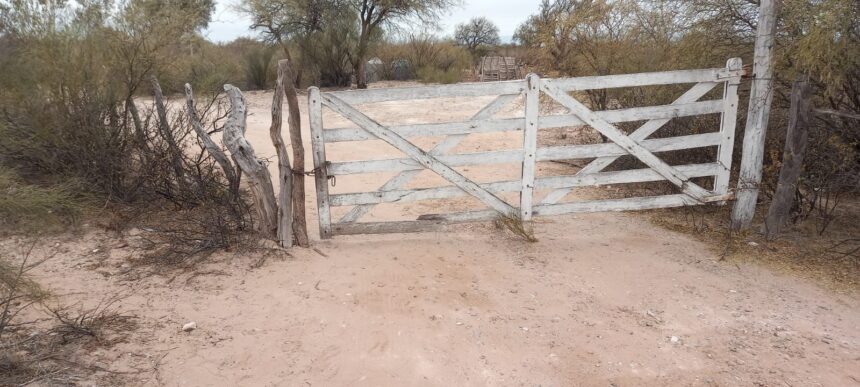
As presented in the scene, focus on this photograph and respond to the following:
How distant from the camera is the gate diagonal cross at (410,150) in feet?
16.5

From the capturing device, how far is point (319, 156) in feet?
16.7

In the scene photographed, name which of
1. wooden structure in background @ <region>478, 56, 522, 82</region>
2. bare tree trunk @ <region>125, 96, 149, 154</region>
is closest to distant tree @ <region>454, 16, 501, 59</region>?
wooden structure in background @ <region>478, 56, 522, 82</region>

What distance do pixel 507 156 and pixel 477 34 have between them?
1265 inches

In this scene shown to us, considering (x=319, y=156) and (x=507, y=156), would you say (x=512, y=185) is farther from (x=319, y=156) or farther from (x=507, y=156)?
(x=319, y=156)

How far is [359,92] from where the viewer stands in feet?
16.5

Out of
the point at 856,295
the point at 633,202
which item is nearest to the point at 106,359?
the point at 633,202

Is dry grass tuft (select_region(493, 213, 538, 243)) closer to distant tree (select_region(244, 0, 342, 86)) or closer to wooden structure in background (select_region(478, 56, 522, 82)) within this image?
wooden structure in background (select_region(478, 56, 522, 82))

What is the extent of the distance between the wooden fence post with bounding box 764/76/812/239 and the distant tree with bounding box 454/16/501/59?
29.5 meters

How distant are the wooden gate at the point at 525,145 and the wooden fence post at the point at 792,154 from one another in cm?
47

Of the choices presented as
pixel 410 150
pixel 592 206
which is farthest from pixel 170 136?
pixel 592 206

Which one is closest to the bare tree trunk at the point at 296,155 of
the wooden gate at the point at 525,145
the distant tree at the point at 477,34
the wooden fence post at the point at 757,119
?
the wooden gate at the point at 525,145

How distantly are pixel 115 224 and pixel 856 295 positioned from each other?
707 centimetres

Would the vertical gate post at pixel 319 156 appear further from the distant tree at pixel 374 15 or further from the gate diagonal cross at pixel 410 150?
the distant tree at pixel 374 15

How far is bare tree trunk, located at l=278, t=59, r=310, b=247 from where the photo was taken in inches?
193
